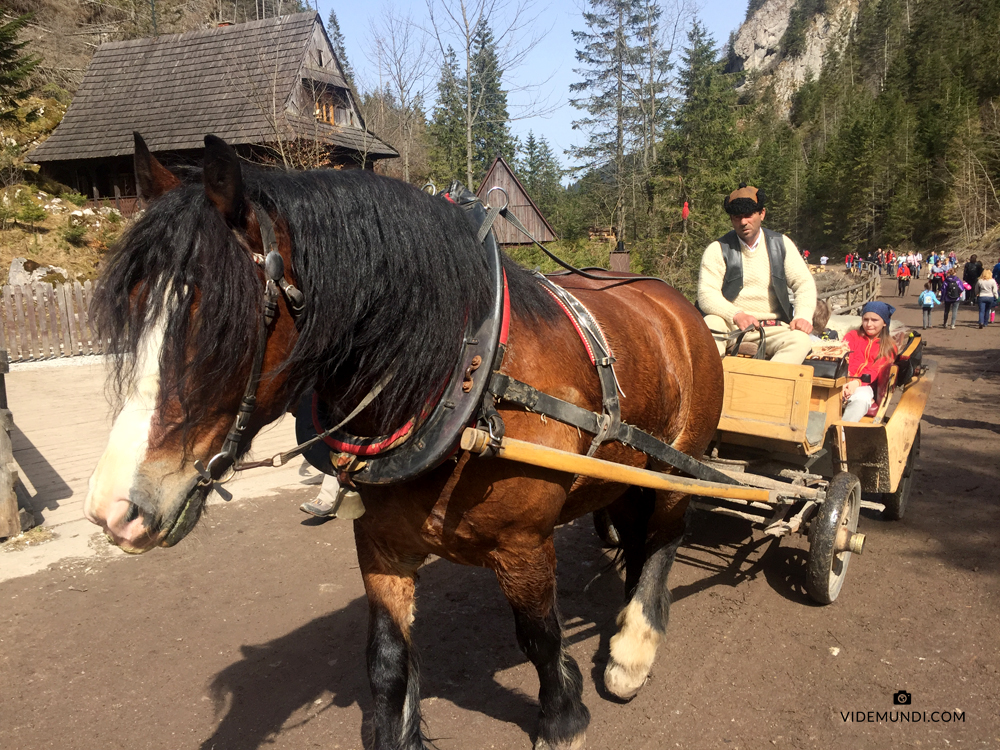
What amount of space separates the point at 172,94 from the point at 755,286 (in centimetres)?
2037

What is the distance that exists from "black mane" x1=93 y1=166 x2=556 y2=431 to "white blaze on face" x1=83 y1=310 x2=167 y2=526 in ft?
0.09

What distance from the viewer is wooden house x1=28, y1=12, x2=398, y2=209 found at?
17234mm

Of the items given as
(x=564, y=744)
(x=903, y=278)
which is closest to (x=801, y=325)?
(x=564, y=744)

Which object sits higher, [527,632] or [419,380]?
[419,380]

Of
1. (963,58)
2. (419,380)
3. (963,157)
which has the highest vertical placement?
(963,58)

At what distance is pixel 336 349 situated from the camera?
5.62ft

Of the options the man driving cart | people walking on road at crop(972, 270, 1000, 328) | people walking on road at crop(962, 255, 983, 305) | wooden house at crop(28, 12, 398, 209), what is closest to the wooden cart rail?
the man driving cart

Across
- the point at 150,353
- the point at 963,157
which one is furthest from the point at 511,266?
the point at 963,157

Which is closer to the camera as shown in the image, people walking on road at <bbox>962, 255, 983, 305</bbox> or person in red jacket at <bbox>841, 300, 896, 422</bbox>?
person in red jacket at <bbox>841, 300, 896, 422</bbox>

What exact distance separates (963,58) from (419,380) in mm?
62022

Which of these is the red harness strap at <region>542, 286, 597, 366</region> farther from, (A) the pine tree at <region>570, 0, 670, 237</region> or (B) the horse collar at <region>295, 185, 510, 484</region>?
(A) the pine tree at <region>570, 0, 670, 237</region>

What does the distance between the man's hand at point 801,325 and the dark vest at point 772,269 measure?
0.55ft

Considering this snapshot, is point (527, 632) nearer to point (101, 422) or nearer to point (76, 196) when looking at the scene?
point (101, 422)

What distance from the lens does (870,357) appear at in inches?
191
